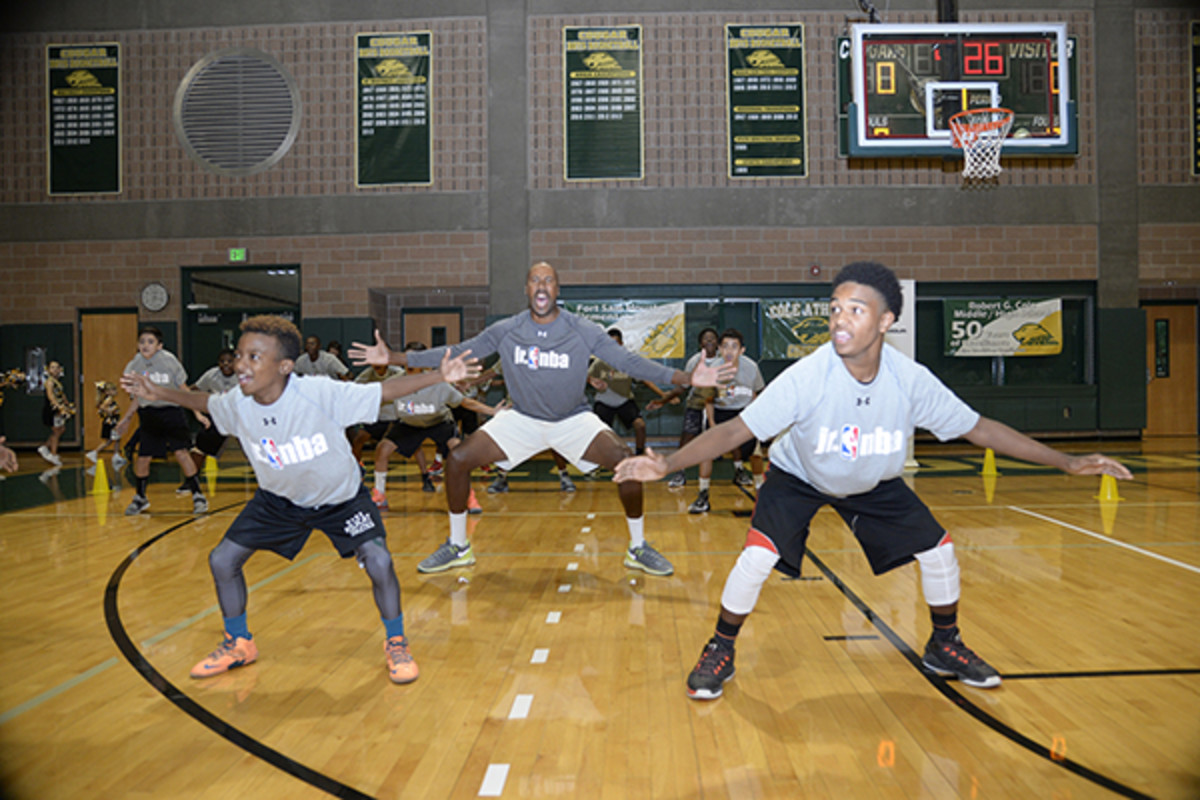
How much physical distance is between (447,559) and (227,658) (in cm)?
192

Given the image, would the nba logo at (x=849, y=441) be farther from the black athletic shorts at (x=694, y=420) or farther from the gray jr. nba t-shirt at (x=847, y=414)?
the black athletic shorts at (x=694, y=420)

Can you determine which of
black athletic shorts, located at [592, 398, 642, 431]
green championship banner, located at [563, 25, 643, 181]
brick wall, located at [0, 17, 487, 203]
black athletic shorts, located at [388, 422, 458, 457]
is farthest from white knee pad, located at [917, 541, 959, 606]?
brick wall, located at [0, 17, 487, 203]

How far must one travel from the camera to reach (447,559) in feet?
16.9

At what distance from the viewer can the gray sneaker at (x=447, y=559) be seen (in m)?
5.09

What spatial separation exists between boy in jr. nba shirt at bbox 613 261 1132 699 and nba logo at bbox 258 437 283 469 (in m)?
1.44

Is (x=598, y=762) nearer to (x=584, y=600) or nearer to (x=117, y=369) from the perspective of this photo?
(x=584, y=600)

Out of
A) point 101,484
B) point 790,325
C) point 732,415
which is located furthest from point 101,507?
point 790,325

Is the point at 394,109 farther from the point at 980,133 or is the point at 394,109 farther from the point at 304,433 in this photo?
the point at 304,433

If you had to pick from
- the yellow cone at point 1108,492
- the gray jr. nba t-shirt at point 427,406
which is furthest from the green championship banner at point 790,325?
the gray jr. nba t-shirt at point 427,406

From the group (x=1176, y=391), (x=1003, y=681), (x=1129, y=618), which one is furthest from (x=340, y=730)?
(x=1176, y=391)

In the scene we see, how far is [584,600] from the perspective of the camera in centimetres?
447

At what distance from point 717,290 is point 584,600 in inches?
375

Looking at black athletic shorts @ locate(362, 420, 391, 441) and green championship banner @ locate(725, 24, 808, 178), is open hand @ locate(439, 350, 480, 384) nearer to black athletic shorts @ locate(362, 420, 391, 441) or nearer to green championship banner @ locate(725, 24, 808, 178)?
black athletic shorts @ locate(362, 420, 391, 441)

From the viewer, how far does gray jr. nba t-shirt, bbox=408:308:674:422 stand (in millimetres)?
5086
